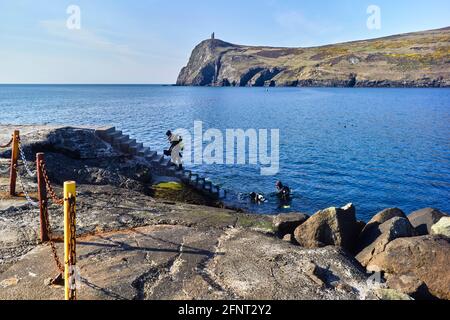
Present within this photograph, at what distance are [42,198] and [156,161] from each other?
15.6 metres

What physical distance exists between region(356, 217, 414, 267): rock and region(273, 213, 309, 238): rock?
2.32 metres

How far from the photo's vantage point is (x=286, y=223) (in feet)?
40.5

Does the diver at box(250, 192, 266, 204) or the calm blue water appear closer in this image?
the diver at box(250, 192, 266, 204)

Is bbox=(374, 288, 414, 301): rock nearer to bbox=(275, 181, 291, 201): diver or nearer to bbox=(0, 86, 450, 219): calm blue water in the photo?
bbox=(0, 86, 450, 219): calm blue water

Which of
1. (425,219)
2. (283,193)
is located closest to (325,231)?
(425,219)

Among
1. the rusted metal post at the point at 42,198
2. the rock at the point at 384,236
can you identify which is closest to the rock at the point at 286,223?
the rock at the point at 384,236

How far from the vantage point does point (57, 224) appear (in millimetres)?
10102

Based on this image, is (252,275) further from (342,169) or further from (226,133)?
(226,133)

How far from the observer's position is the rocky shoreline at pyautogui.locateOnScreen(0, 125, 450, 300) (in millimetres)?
7156

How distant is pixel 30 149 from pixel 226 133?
40.4 meters

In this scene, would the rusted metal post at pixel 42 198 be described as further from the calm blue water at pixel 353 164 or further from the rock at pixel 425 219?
the calm blue water at pixel 353 164

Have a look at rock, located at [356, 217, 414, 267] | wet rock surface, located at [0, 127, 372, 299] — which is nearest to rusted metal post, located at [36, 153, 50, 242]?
wet rock surface, located at [0, 127, 372, 299]

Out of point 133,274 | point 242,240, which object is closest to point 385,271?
point 242,240

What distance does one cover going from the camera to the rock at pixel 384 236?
1033 cm
